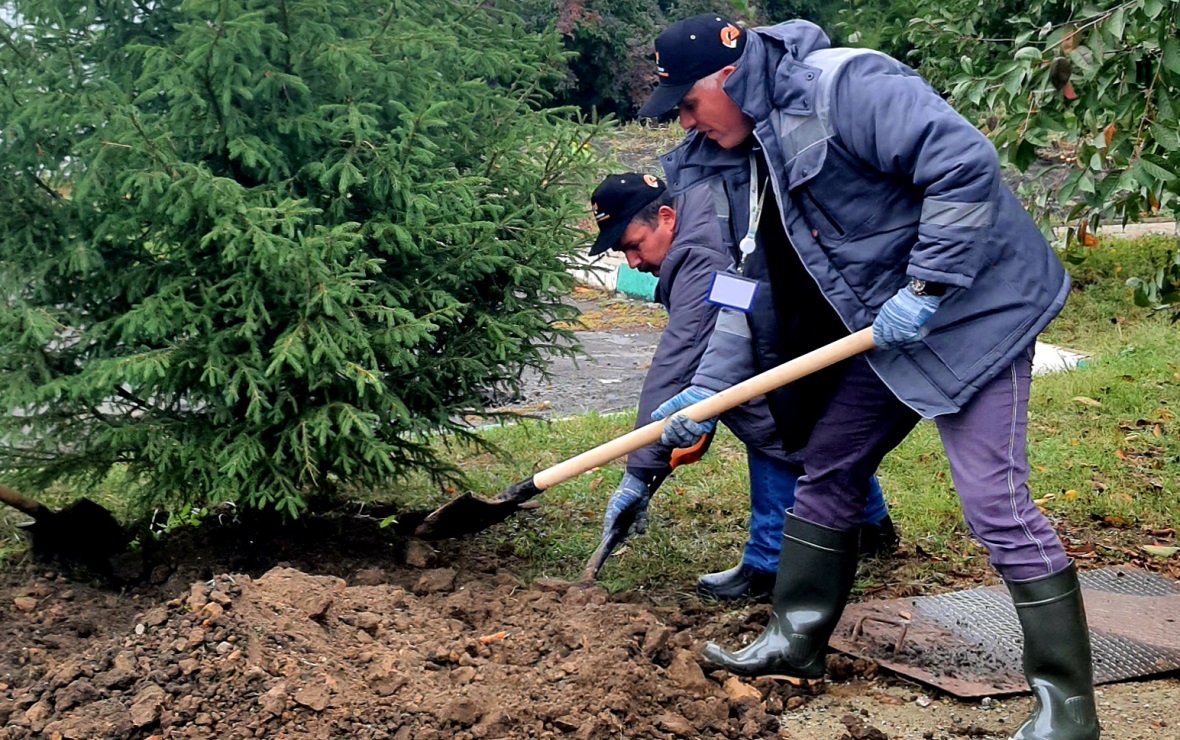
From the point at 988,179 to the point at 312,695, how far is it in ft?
6.88

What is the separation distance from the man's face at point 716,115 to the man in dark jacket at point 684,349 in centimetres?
84

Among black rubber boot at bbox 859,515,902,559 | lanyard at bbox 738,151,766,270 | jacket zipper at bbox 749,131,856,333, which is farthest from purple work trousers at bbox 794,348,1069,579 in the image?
black rubber boot at bbox 859,515,902,559

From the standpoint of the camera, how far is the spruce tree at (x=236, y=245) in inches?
146

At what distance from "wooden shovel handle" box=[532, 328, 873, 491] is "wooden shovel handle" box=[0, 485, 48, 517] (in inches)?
71.2

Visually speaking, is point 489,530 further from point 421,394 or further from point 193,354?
point 193,354

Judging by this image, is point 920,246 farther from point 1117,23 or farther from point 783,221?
point 1117,23

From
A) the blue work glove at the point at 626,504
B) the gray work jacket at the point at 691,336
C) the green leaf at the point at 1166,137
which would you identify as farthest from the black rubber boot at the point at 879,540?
the green leaf at the point at 1166,137

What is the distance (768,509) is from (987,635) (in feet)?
2.81

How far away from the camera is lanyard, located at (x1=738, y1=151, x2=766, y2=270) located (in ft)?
10.4

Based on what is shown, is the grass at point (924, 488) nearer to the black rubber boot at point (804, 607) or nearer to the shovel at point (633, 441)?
the shovel at point (633, 441)

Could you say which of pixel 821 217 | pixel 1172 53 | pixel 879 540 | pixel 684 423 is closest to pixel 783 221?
pixel 821 217

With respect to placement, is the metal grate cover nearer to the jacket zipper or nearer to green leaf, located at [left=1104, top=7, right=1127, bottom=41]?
the jacket zipper

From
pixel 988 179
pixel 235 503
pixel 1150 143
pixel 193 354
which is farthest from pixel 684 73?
pixel 235 503

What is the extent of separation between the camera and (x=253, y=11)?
3730 mm
